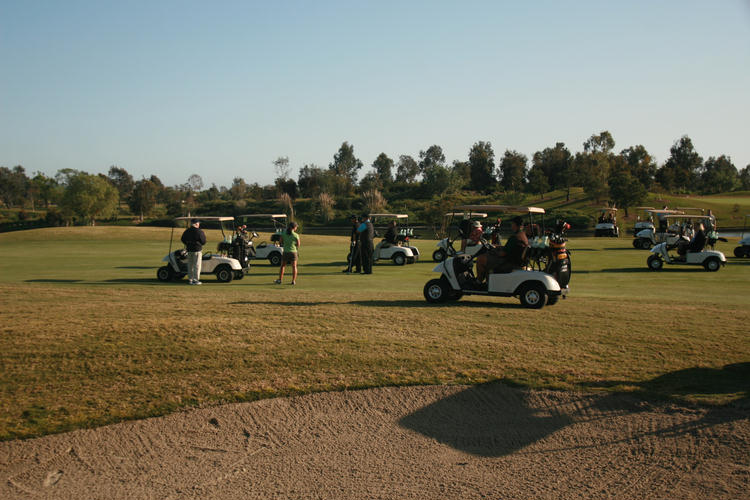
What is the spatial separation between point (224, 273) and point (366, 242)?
4.86 meters

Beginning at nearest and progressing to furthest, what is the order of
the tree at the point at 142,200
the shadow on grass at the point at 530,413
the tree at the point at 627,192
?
the shadow on grass at the point at 530,413 < the tree at the point at 627,192 < the tree at the point at 142,200

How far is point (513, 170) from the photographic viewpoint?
365 feet

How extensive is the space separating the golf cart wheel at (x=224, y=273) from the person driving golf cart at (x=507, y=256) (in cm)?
881

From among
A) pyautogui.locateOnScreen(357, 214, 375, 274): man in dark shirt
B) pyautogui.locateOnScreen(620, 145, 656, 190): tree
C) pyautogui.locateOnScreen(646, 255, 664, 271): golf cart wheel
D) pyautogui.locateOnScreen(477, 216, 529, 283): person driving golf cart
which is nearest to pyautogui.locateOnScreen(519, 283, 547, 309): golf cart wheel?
pyautogui.locateOnScreen(477, 216, 529, 283): person driving golf cart

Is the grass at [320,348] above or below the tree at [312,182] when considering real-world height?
below

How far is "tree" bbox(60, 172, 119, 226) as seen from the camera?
277 feet

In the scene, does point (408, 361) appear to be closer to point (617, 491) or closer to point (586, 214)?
point (617, 491)

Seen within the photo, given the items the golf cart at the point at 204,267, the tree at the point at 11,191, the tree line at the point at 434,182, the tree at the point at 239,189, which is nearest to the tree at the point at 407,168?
the tree line at the point at 434,182

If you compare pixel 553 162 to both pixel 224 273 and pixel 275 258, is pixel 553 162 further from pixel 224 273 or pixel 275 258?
pixel 224 273

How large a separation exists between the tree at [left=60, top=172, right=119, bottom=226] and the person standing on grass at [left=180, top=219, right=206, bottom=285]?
7572 cm

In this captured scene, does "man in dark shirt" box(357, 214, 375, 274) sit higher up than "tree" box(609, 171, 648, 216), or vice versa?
"tree" box(609, 171, 648, 216)

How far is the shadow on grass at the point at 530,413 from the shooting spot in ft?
18.4

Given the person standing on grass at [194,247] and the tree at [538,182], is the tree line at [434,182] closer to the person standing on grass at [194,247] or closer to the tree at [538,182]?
the tree at [538,182]

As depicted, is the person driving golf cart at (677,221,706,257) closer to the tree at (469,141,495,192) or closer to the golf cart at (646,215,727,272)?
the golf cart at (646,215,727,272)
